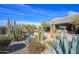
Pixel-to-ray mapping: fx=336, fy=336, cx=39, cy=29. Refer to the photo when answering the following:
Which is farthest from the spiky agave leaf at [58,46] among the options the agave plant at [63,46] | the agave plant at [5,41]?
the agave plant at [5,41]

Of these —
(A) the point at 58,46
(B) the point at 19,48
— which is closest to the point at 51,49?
(A) the point at 58,46

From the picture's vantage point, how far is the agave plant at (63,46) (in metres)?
4.55

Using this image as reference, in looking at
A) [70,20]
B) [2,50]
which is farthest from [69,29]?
[2,50]

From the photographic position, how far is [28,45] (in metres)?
4.59

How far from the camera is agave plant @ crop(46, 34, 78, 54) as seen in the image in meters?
4.55

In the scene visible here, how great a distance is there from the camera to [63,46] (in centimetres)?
456

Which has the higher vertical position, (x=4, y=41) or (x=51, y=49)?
(x=4, y=41)

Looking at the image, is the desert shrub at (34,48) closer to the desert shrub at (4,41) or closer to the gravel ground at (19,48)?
the gravel ground at (19,48)

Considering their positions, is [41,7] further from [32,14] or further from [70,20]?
[70,20]

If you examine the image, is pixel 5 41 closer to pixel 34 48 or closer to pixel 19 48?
pixel 19 48

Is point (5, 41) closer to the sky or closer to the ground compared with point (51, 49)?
closer to the sky

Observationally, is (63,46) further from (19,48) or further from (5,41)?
(5,41)

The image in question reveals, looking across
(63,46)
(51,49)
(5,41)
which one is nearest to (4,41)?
(5,41)
